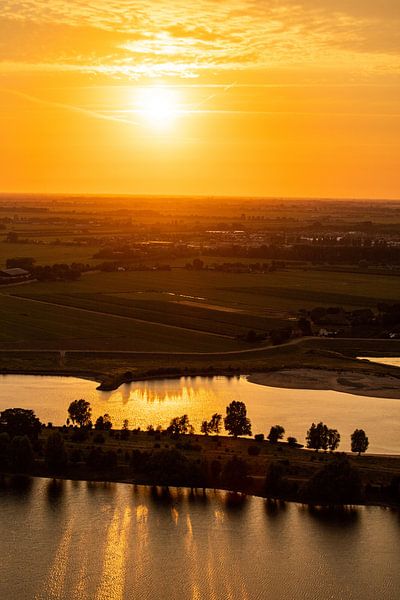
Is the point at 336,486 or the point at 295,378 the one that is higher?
the point at 295,378

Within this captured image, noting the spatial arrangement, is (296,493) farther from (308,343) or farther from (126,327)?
(126,327)

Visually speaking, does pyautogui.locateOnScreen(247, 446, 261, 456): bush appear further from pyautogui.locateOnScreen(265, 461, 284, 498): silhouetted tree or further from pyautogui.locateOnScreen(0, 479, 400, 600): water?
pyautogui.locateOnScreen(0, 479, 400, 600): water

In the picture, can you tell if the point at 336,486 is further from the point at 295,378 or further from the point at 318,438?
the point at 295,378

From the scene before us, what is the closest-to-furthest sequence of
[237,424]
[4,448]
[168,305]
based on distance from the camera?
1. [4,448]
2. [237,424]
3. [168,305]

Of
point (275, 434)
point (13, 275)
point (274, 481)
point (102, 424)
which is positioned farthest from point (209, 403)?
point (13, 275)

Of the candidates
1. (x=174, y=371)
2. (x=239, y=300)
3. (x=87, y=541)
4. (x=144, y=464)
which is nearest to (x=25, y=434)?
(x=144, y=464)

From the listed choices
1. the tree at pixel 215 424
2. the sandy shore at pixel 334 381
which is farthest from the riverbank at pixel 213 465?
the sandy shore at pixel 334 381
